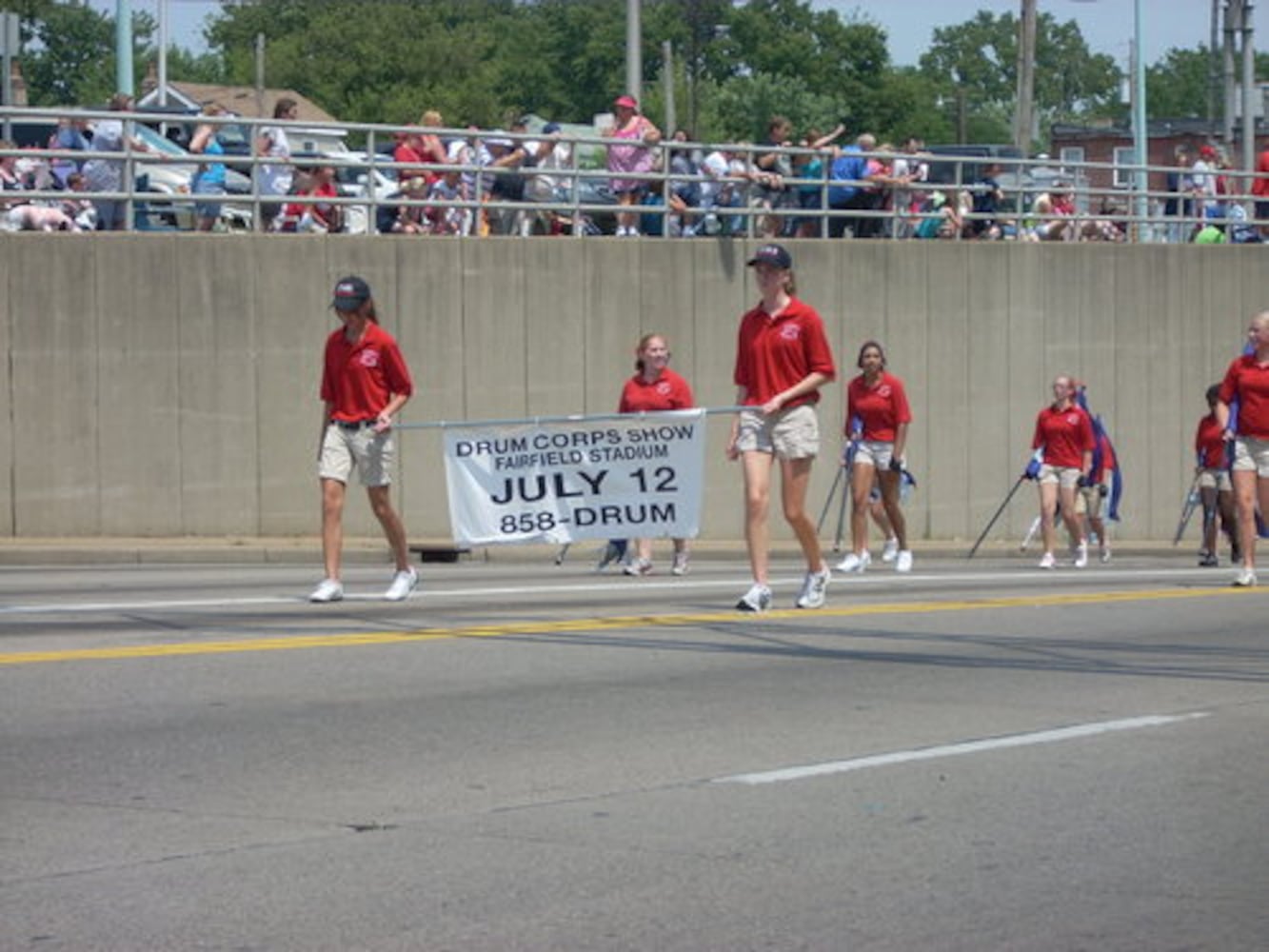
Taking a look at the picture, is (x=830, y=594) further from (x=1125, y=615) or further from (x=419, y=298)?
(x=419, y=298)

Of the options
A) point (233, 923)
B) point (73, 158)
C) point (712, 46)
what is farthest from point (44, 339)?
point (712, 46)

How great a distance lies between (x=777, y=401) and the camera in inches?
544

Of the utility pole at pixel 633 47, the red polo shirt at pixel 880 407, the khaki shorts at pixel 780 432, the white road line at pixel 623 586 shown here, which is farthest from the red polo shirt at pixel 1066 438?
the khaki shorts at pixel 780 432

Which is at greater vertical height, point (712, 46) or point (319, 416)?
point (712, 46)

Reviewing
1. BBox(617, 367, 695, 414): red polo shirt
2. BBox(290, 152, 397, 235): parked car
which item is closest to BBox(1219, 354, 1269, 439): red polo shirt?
BBox(617, 367, 695, 414): red polo shirt

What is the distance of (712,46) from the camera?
96.3 meters

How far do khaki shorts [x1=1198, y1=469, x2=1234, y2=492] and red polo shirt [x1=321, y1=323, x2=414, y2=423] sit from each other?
11.8 m

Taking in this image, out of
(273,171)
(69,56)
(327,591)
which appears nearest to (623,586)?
(327,591)

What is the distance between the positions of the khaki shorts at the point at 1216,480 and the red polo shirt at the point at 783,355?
10.8 m

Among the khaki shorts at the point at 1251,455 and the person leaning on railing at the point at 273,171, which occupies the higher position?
the person leaning on railing at the point at 273,171

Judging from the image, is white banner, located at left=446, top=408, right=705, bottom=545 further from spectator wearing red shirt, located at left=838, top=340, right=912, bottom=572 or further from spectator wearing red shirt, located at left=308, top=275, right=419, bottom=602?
spectator wearing red shirt, located at left=308, top=275, right=419, bottom=602

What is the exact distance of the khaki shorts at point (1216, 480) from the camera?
23938 millimetres

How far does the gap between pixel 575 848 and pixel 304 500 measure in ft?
53.8

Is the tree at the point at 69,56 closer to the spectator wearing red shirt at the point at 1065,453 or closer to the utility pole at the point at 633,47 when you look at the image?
the utility pole at the point at 633,47
